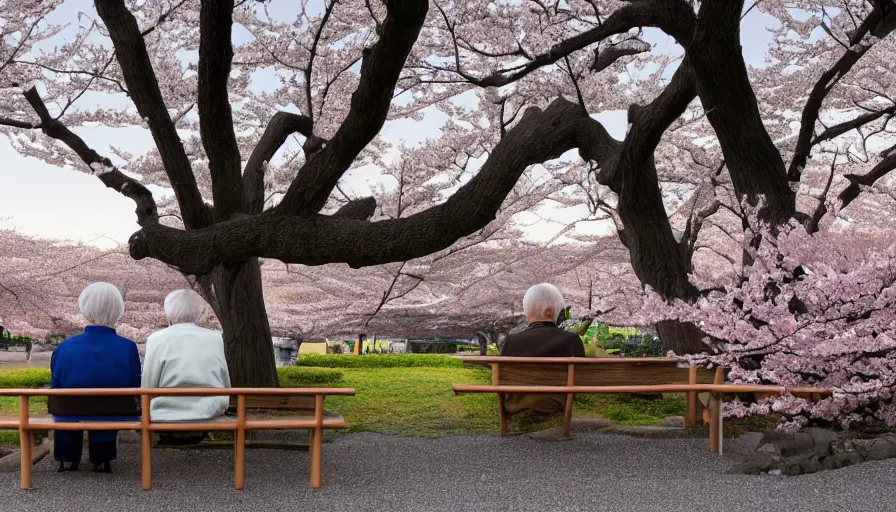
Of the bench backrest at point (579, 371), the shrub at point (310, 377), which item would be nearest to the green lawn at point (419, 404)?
the shrub at point (310, 377)

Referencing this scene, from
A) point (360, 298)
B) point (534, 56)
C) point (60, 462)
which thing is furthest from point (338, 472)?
point (360, 298)

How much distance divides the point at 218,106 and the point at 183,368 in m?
3.17

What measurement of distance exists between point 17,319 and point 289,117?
12.3m

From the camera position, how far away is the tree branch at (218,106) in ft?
21.9

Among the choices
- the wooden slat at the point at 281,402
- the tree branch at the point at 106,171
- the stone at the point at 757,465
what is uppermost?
the tree branch at the point at 106,171

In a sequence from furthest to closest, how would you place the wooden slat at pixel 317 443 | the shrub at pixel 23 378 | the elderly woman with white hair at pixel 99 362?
the shrub at pixel 23 378, the elderly woman with white hair at pixel 99 362, the wooden slat at pixel 317 443

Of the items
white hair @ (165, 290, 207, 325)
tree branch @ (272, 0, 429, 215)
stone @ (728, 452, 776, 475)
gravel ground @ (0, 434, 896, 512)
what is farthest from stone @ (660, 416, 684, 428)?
white hair @ (165, 290, 207, 325)

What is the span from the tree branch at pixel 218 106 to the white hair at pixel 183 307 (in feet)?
8.76

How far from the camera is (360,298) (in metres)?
16.8

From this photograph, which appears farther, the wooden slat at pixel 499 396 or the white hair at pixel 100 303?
the wooden slat at pixel 499 396

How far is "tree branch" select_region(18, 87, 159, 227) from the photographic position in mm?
7992

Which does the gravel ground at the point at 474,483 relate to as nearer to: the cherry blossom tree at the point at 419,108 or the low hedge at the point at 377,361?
the cherry blossom tree at the point at 419,108

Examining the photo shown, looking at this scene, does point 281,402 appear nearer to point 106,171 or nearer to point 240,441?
point 240,441

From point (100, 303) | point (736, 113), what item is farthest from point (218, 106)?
point (736, 113)
